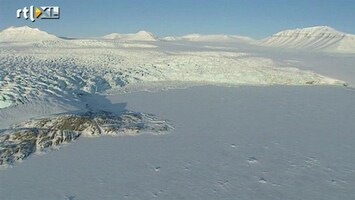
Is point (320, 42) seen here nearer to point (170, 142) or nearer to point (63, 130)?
point (170, 142)

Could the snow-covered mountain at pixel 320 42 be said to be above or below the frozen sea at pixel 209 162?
above

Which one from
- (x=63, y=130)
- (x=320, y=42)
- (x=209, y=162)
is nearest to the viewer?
(x=209, y=162)

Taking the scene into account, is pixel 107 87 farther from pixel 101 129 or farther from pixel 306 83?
pixel 306 83

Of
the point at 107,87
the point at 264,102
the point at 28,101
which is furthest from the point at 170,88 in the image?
the point at 28,101

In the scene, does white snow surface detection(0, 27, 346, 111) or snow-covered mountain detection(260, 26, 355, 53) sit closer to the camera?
white snow surface detection(0, 27, 346, 111)

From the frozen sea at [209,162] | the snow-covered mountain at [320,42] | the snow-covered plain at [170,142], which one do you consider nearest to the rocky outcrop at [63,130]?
the snow-covered plain at [170,142]

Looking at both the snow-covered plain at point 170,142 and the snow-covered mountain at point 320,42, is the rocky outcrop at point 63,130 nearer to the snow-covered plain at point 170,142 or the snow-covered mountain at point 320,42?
the snow-covered plain at point 170,142

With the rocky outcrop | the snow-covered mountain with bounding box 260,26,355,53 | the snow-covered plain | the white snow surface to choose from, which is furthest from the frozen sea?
the snow-covered mountain with bounding box 260,26,355,53

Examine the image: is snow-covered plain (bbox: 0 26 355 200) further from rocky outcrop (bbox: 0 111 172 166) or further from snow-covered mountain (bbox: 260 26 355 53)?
snow-covered mountain (bbox: 260 26 355 53)

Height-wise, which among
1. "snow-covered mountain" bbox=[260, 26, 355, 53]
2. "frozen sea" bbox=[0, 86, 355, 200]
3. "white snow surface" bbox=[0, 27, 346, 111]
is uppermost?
"snow-covered mountain" bbox=[260, 26, 355, 53]

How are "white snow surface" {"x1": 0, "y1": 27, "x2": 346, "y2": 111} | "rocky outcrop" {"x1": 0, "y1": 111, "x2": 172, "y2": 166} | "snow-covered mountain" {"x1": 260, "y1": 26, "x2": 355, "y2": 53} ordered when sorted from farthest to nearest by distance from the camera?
1. "snow-covered mountain" {"x1": 260, "y1": 26, "x2": 355, "y2": 53}
2. "white snow surface" {"x1": 0, "y1": 27, "x2": 346, "y2": 111}
3. "rocky outcrop" {"x1": 0, "y1": 111, "x2": 172, "y2": 166}

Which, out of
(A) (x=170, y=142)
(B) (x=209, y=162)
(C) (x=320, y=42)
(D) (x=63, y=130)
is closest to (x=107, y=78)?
(D) (x=63, y=130)

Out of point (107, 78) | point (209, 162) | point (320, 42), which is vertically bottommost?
point (209, 162)
